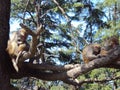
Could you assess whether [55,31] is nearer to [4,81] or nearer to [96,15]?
[96,15]

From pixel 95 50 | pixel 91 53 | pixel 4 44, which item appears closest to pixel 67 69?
pixel 91 53

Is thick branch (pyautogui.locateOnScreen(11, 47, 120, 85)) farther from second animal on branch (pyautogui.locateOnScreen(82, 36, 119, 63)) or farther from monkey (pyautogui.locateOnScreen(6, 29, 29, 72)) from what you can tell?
second animal on branch (pyautogui.locateOnScreen(82, 36, 119, 63))

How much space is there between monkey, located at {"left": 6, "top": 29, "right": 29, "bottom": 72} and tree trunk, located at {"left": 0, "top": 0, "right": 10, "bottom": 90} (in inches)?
4.8

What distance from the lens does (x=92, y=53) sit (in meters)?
5.72

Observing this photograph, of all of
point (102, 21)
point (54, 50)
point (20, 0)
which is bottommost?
point (54, 50)

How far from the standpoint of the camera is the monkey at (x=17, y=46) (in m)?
5.12

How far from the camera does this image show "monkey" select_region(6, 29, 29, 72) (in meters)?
5.12

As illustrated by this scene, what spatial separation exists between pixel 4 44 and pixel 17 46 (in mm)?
341

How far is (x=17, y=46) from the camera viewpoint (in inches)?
205

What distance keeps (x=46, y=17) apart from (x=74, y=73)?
13.1 metres

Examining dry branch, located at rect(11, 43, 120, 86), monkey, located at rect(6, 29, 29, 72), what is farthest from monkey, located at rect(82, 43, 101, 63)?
monkey, located at rect(6, 29, 29, 72)

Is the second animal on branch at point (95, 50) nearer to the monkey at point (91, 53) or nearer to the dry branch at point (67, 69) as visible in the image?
the monkey at point (91, 53)

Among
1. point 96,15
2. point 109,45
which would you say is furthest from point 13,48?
point 96,15

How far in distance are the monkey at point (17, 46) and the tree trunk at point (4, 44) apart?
121 mm
